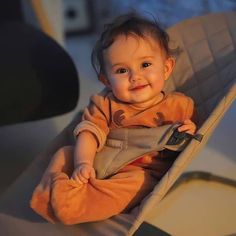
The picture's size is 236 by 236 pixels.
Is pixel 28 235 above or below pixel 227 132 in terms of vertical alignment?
above

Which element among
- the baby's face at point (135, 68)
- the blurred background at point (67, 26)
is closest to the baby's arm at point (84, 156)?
the baby's face at point (135, 68)

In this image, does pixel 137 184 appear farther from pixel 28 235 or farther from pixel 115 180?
pixel 28 235

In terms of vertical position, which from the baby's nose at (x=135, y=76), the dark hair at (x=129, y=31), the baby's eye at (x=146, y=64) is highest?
the dark hair at (x=129, y=31)

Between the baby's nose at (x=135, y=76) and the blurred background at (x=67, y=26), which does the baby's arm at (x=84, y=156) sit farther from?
the blurred background at (x=67, y=26)

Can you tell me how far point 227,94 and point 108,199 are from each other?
32cm

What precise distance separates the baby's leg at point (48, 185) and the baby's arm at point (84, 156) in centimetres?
3

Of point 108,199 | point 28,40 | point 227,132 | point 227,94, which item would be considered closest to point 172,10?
point 227,132

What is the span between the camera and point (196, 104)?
1122mm

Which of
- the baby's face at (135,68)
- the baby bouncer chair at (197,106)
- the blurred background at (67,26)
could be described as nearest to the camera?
the baby bouncer chair at (197,106)

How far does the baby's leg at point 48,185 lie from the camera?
0.91 metres

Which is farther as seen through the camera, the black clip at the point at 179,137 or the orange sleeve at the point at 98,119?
the orange sleeve at the point at 98,119

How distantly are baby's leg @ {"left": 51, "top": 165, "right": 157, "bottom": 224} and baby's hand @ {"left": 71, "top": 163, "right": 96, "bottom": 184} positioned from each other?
0.01 metres

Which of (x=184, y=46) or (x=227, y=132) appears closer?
(x=184, y=46)

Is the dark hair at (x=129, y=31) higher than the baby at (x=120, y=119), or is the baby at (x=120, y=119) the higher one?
the dark hair at (x=129, y=31)
